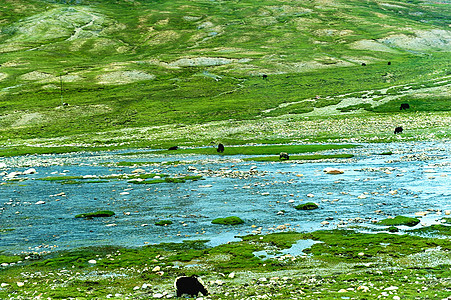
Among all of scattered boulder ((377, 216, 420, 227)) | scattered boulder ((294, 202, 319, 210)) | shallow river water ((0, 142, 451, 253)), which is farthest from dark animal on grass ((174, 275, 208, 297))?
scattered boulder ((294, 202, 319, 210))

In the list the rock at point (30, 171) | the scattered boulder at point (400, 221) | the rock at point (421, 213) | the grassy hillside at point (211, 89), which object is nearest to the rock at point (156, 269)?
the scattered boulder at point (400, 221)

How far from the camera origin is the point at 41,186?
151 feet

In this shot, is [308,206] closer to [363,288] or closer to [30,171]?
[363,288]

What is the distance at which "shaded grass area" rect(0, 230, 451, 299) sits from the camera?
1778 centimetres

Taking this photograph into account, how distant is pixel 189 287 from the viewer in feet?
57.4

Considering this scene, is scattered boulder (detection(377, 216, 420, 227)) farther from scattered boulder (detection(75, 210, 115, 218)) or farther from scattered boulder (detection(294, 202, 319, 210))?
scattered boulder (detection(75, 210, 115, 218))

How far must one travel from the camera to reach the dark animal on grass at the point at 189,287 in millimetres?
17500

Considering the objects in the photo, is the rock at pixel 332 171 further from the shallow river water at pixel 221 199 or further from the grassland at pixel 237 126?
the grassland at pixel 237 126

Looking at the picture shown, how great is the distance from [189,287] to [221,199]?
18659mm

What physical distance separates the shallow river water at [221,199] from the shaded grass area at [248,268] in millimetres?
2023

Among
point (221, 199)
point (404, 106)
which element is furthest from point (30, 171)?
point (404, 106)

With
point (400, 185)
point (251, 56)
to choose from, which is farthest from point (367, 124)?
point (251, 56)

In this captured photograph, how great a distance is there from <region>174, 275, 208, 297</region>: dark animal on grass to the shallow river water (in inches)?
319

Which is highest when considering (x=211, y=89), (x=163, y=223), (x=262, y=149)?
(x=163, y=223)
